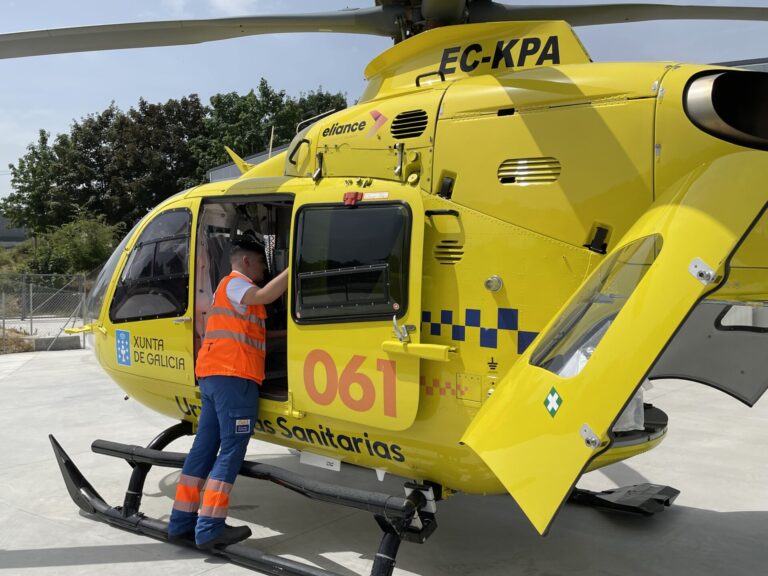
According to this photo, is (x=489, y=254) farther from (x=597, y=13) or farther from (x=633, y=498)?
(x=633, y=498)

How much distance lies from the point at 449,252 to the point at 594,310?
3.54 feet

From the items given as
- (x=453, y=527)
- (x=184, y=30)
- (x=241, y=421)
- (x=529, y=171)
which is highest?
(x=184, y=30)

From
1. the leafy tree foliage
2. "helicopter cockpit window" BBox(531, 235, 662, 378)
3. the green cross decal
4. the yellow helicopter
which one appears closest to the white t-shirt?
the yellow helicopter

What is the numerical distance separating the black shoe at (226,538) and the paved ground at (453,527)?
11cm

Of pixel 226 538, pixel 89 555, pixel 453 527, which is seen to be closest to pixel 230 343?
pixel 226 538

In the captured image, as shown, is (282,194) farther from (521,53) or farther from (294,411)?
(521,53)

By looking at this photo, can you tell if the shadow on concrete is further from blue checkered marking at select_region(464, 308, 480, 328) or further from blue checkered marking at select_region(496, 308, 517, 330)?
blue checkered marking at select_region(496, 308, 517, 330)

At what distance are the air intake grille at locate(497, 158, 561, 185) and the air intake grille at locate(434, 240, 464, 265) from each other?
43cm

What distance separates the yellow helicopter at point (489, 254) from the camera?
248 cm

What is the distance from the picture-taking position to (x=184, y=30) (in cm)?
377

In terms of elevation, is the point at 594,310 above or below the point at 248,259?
below

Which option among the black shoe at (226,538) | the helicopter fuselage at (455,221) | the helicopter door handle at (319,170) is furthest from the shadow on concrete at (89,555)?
the helicopter door handle at (319,170)

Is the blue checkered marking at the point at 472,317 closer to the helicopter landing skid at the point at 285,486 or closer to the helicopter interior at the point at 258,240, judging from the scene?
the helicopter landing skid at the point at 285,486

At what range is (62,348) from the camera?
56.2 feet
